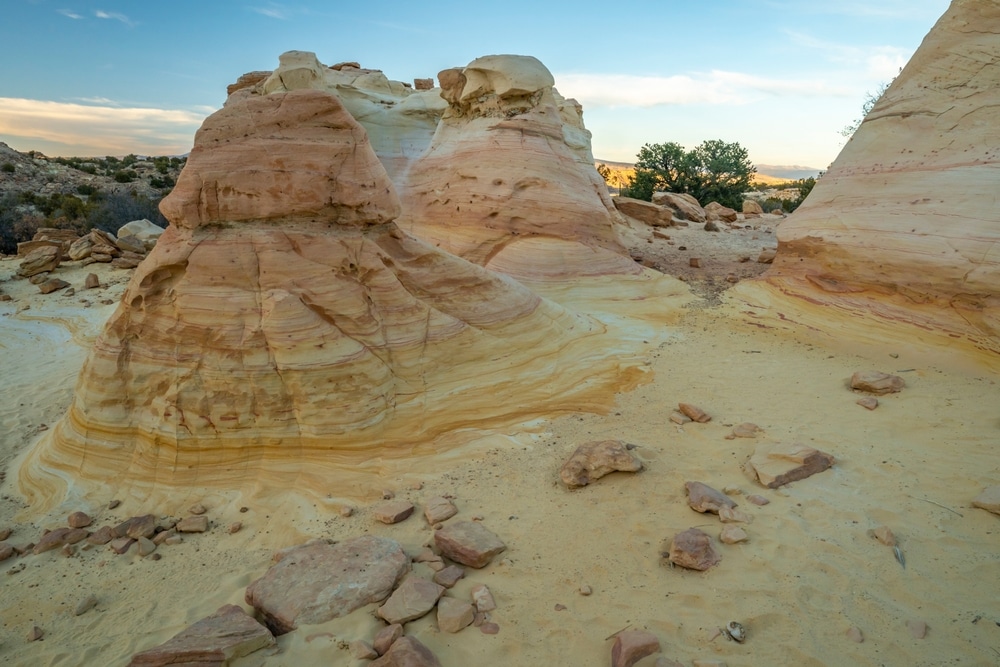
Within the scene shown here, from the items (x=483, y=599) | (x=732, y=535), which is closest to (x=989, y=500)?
(x=732, y=535)

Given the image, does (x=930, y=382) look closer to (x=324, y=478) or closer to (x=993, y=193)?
(x=993, y=193)

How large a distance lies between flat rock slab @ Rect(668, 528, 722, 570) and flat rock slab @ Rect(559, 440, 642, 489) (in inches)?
33.6

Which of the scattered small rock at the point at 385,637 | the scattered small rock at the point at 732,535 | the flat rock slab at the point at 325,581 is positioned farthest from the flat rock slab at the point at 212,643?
the scattered small rock at the point at 732,535

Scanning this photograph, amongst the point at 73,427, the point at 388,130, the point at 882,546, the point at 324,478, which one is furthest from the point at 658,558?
the point at 388,130

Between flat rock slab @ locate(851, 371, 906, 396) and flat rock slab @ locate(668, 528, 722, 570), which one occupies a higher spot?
flat rock slab @ locate(851, 371, 906, 396)

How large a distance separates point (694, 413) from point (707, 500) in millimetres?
1437

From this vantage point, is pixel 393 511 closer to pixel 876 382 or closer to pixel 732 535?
pixel 732 535

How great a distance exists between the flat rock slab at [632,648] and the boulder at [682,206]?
1498 centimetres

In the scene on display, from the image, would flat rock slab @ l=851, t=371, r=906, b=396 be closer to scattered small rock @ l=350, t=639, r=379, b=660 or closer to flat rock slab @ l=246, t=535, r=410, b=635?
flat rock slab @ l=246, t=535, r=410, b=635

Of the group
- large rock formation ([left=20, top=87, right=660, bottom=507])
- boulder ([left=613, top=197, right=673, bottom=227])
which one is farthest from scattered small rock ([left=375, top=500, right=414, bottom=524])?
boulder ([left=613, top=197, right=673, bottom=227])

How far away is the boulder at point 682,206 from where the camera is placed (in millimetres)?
17031

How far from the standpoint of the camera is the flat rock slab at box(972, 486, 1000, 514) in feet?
11.3

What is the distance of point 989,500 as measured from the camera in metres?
3.50

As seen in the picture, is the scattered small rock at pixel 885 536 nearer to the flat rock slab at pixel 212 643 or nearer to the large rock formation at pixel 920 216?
the flat rock slab at pixel 212 643
